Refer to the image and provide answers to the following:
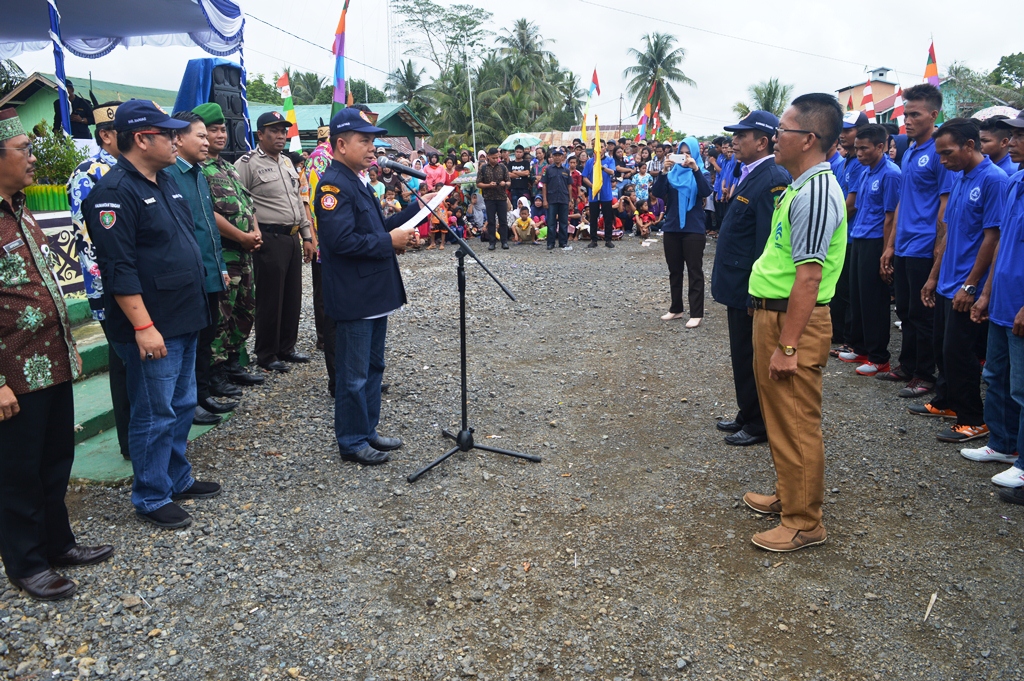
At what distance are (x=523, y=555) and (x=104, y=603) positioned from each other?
180cm

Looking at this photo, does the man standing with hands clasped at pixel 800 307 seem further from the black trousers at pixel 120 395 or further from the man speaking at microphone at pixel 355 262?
the black trousers at pixel 120 395

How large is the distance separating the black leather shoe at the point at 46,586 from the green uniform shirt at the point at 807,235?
3.31 m

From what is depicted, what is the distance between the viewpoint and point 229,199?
17.0 ft

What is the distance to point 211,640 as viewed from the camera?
2.68m

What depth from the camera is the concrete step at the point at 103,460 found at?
4004 millimetres

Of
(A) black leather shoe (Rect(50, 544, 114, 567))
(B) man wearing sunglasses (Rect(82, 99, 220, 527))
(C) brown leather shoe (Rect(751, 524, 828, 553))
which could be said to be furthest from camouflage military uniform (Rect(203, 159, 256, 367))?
(C) brown leather shoe (Rect(751, 524, 828, 553))

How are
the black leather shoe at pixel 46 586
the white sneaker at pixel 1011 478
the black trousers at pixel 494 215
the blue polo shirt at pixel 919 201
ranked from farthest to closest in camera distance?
the black trousers at pixel 494 215, the blue polo shirt at pixel 919 201, the white sneaker at pixel 1011 478, the black leather shoe at pixel 46 586

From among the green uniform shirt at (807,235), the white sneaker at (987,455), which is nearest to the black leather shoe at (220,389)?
the green uniform shirt at (807,235)

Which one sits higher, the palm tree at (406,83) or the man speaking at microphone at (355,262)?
the palm tree at (406,83)

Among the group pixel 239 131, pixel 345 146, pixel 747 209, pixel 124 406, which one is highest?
pixel 239 131

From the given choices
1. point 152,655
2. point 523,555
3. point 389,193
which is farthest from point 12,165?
point 389,193

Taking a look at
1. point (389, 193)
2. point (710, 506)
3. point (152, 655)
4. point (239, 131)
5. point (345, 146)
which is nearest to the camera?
point (152, 655)

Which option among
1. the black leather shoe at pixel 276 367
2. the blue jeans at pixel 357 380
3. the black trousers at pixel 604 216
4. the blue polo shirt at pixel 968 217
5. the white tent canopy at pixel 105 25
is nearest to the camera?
the blue jeans at pixel 357 380

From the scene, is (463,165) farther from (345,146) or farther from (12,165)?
(12,165)
